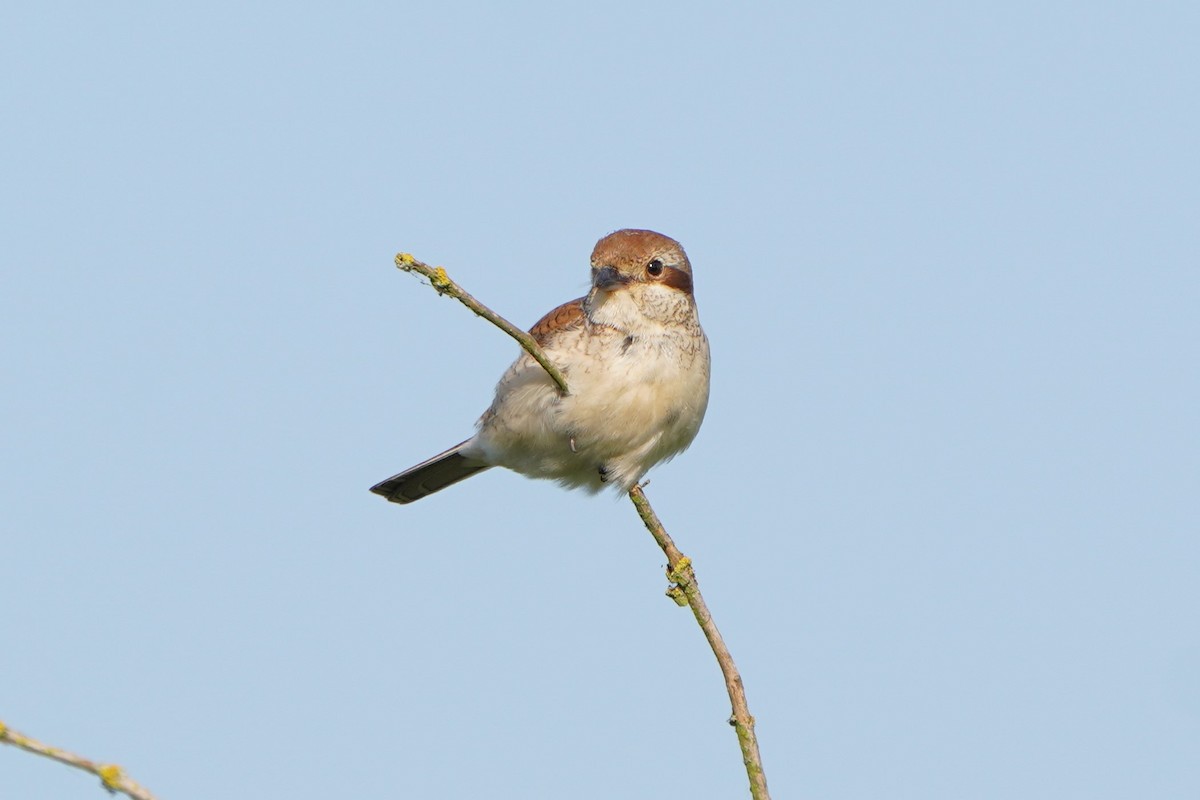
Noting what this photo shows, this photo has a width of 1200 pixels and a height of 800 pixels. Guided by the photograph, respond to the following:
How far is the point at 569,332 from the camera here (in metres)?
6.63

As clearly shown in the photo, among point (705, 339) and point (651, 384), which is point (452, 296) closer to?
point (651, 384)

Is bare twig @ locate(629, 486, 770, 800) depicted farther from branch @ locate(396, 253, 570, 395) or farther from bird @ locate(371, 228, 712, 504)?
bird @ locate(371, 228, 712, 504)

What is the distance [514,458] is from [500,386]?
14.8 inches

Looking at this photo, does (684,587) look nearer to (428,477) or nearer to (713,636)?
(713,636)

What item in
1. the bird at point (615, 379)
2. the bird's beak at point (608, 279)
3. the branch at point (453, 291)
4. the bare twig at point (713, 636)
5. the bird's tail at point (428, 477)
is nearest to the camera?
the bare twig at point (713, 636)

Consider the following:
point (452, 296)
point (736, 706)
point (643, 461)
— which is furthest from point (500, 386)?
point (736, 706)

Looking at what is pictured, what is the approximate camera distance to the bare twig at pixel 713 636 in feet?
10.8

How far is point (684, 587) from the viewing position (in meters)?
4.19

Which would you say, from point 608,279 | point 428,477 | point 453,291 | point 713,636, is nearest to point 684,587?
point 713,636

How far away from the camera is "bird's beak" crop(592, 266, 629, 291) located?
21.8ft

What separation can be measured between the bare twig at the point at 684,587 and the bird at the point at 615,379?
1.27m

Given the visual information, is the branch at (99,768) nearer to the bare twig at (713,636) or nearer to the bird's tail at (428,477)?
the bare twig at (713,636)

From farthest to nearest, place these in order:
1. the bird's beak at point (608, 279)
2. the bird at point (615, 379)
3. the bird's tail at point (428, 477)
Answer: the bird's tail at point (428, 477), the bird's beak at point (608, 279), the bird at point (615, 379)

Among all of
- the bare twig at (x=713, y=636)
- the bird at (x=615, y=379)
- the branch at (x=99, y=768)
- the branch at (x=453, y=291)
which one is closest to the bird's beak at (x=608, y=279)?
the bird at (x=615, y=379)
